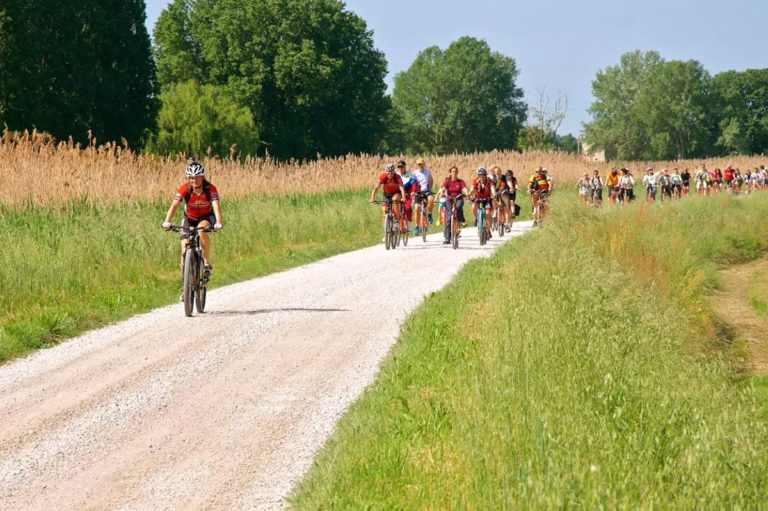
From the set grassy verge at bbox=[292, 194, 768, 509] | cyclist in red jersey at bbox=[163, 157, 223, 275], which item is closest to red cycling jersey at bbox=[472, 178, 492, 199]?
grassy verge at bbox=[292, 194, 768, 509]

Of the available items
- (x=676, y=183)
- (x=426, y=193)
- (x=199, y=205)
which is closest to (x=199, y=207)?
(x=199, y=205)

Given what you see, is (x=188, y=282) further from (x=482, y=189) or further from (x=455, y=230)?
(x=482, y=189)

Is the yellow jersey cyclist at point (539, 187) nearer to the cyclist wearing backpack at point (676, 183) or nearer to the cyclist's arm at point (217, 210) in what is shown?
the cyclist's arm at point (217, 210)

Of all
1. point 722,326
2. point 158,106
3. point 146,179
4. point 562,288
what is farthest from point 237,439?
point 158,106

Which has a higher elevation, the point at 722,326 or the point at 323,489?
the point at 323,489

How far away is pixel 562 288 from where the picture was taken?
10.7 m

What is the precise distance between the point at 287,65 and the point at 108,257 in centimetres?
4448

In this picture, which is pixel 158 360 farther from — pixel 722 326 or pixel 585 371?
pixel 722 326

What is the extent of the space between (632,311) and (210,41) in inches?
2070

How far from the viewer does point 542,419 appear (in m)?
4.91

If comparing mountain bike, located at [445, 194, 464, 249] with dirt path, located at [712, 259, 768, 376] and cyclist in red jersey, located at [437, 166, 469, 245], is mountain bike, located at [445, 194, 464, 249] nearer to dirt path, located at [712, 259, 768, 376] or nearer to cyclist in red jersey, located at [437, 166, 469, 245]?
cyclist in red jersey, located at [437, 166, 469, 245]

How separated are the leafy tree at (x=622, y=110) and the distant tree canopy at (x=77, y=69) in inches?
3334

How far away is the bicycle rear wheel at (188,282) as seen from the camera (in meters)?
11.2

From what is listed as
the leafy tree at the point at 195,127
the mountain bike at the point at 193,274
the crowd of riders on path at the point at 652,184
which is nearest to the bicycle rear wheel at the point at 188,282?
the mountain bike at the point at 193,274
